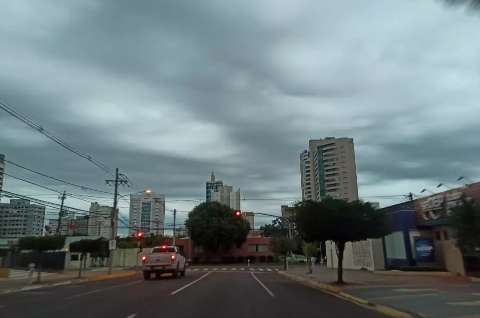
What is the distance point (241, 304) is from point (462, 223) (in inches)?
301

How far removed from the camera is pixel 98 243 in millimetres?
56000

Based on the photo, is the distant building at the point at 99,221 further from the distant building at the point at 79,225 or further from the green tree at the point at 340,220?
the green tree at the point at 340,220

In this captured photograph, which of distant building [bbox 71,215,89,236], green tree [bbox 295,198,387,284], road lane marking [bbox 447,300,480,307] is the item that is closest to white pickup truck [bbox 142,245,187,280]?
green tree [bbox 295,198,387,284]

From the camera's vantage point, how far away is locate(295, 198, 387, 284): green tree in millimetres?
27378

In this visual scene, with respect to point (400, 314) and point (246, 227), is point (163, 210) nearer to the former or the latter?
point (246, 227)

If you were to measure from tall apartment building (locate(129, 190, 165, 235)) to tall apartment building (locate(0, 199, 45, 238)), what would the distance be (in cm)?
1405

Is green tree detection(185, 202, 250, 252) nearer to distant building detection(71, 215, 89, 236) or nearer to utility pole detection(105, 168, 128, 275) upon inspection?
distant building detection(71, 215, 89, 236)

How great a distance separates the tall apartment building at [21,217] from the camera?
60688 mm

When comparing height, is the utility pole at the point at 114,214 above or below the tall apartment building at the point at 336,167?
below

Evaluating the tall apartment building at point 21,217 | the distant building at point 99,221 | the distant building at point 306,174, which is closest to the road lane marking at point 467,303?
the tall apartment building at point 21,217

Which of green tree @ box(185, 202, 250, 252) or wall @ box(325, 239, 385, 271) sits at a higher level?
green tree @ box(185, 202, 250, 252)

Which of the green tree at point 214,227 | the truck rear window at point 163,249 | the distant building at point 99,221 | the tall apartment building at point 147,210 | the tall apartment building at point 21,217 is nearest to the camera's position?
the truck rear window at point 163,249

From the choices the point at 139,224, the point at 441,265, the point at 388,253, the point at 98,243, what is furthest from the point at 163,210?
the point at 441,265

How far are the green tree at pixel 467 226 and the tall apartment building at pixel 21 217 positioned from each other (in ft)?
165
